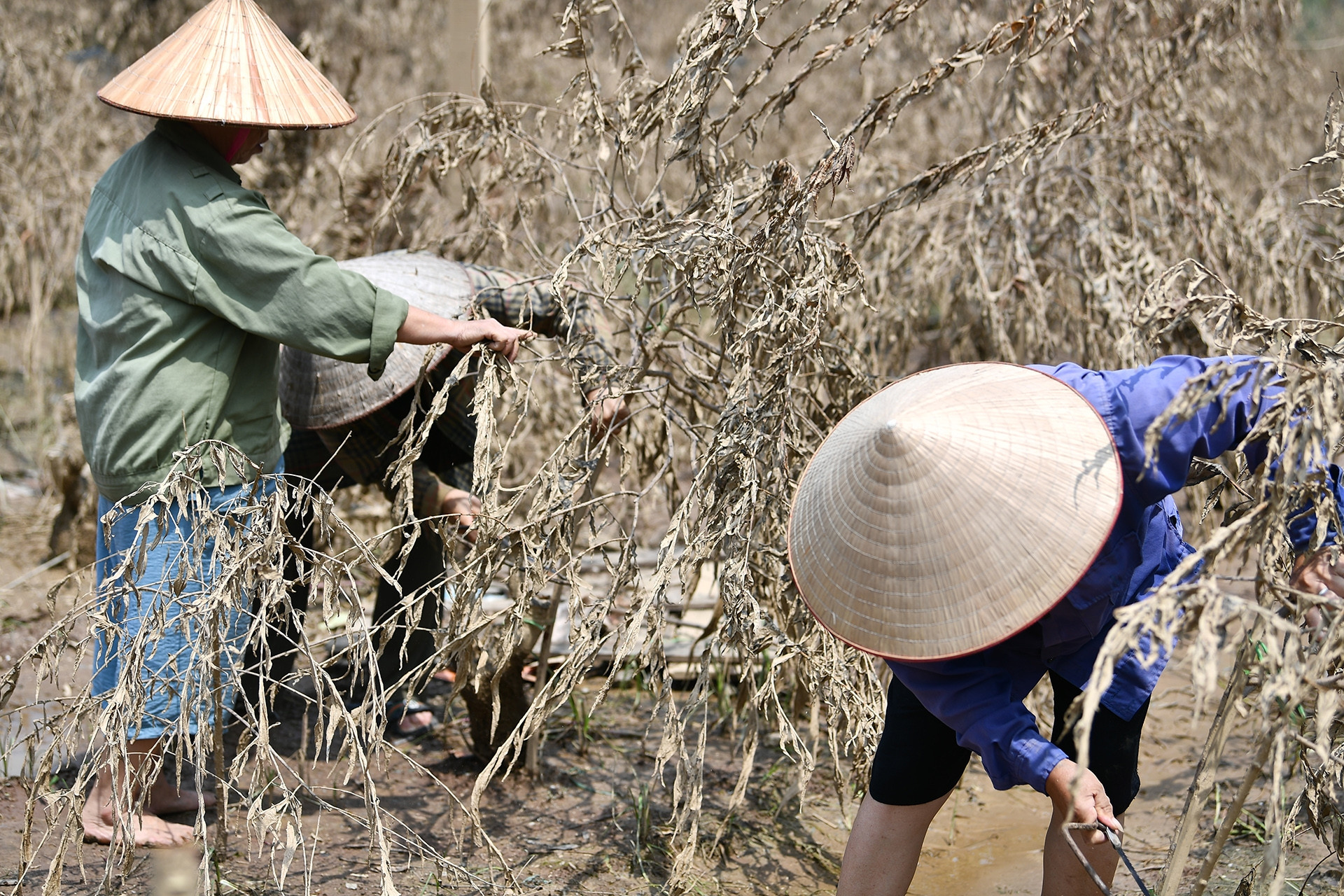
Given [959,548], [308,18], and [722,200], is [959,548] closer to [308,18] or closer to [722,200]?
[722,200]

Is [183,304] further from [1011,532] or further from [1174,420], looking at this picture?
[1174,420]

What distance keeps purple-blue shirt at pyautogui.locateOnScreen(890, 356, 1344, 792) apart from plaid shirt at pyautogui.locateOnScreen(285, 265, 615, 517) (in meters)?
1.25

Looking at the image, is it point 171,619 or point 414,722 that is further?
point 414,722

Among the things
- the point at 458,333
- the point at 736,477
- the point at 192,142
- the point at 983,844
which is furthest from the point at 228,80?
the point at 983,844

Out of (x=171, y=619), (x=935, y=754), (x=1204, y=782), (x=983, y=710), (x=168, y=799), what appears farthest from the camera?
(x=168, y=799)

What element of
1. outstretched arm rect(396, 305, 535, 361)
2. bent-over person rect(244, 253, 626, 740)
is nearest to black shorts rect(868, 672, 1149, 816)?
bent-over person rect(244, 253, 626, 740)

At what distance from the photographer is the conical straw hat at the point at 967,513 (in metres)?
1.62

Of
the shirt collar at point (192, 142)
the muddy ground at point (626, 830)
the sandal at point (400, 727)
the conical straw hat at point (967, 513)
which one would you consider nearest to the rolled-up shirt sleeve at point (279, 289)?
the shirt collar at point (192, 142)

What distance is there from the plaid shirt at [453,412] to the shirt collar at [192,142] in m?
0.65

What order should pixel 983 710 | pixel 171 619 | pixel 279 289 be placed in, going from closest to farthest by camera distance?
1. pixel 983 710
2. pixel 279 289
3. pixel 171 619

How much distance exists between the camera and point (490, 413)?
8.21 feet

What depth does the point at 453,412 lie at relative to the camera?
9.90 feet

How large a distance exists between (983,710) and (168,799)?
1.98 metres

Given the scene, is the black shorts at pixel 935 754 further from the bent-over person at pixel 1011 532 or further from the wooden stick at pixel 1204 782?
the wooden stick at pixel 1204 782
